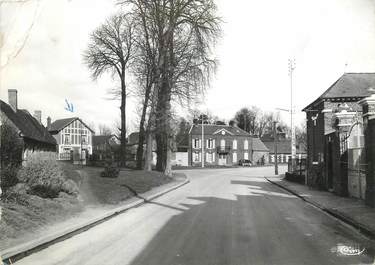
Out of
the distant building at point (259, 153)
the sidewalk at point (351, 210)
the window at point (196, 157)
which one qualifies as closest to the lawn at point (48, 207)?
the sidewalk at point (351, 210)

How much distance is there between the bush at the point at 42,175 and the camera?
531 inches

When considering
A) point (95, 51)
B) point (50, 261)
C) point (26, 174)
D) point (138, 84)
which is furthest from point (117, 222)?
point (95, 51)

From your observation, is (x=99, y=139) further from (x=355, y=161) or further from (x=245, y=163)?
(x=355, y=161)

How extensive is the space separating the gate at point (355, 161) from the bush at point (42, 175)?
11.4 m

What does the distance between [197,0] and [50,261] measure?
2441 cm

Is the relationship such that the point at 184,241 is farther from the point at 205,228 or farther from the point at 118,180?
the point at 118,180

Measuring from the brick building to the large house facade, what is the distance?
144ft

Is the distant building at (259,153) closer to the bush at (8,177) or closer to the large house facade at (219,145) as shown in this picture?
the large house facade at (219,145)

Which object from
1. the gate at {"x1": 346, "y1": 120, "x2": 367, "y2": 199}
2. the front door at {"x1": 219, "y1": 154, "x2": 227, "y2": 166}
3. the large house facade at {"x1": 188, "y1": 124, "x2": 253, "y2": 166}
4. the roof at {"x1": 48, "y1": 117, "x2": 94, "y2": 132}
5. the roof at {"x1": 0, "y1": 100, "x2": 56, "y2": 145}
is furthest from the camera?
the front door at {"x1": 219, "y1": 154, "x2": 227, "y2": 166}

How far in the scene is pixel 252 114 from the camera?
11806cm

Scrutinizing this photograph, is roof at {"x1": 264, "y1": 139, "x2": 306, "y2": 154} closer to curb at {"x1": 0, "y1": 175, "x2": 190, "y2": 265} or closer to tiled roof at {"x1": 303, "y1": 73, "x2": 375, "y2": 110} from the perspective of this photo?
tiled roof at {"x1": 303, "y1": 73, "x2": 375, "y2": 110}

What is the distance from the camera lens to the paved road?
7680 mm

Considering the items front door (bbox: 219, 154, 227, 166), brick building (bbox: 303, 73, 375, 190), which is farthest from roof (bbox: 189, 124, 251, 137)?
brick building (bbox: 303, 73, 375, 190)

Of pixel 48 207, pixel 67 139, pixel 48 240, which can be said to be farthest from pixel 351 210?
pixel 67 139
